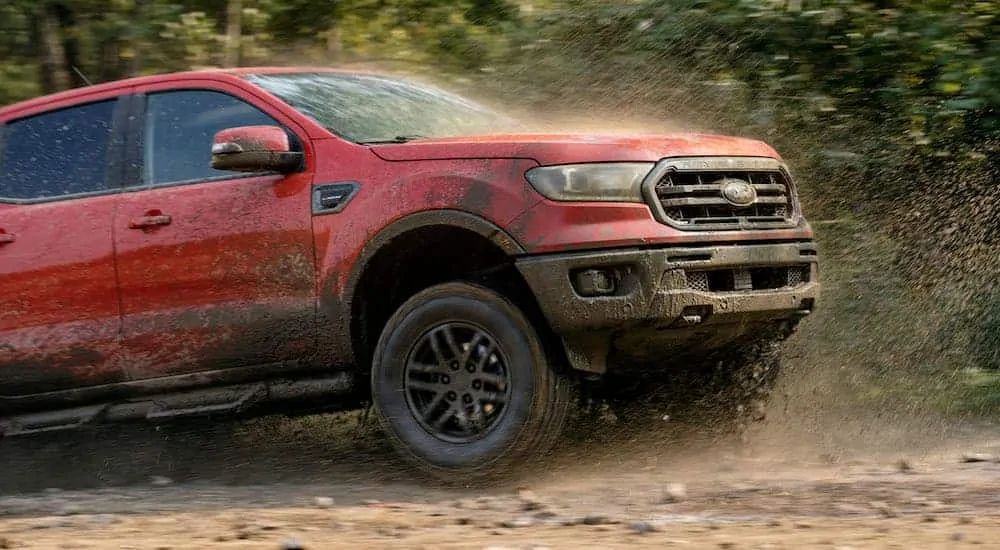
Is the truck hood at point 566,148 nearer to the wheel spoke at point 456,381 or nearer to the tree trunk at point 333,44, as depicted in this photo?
the wheel spoke at point 456,381

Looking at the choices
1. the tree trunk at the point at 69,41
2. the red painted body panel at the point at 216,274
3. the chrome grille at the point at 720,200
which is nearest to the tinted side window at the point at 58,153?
the red painted body panel at the point at 216,274

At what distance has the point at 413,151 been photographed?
18.7ft

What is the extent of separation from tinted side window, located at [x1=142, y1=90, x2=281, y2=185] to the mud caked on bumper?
5.10ft

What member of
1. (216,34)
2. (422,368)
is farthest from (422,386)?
→ (216,34)

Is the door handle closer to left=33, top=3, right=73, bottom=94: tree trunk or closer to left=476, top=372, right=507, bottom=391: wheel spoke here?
left=476, top=372, right=507, bottom=391: wheel spoke

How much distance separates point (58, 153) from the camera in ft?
21.8

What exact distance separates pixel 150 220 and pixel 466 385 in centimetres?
157

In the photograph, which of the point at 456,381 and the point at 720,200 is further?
the point at 456,381

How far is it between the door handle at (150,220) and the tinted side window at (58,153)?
32 cm

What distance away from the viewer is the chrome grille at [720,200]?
5430mm

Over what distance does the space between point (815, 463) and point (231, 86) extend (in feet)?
9.78

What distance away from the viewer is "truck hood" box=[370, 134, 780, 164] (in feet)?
17.7

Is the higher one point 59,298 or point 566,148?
point 566,148

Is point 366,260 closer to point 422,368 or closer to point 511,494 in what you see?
point 422,368
